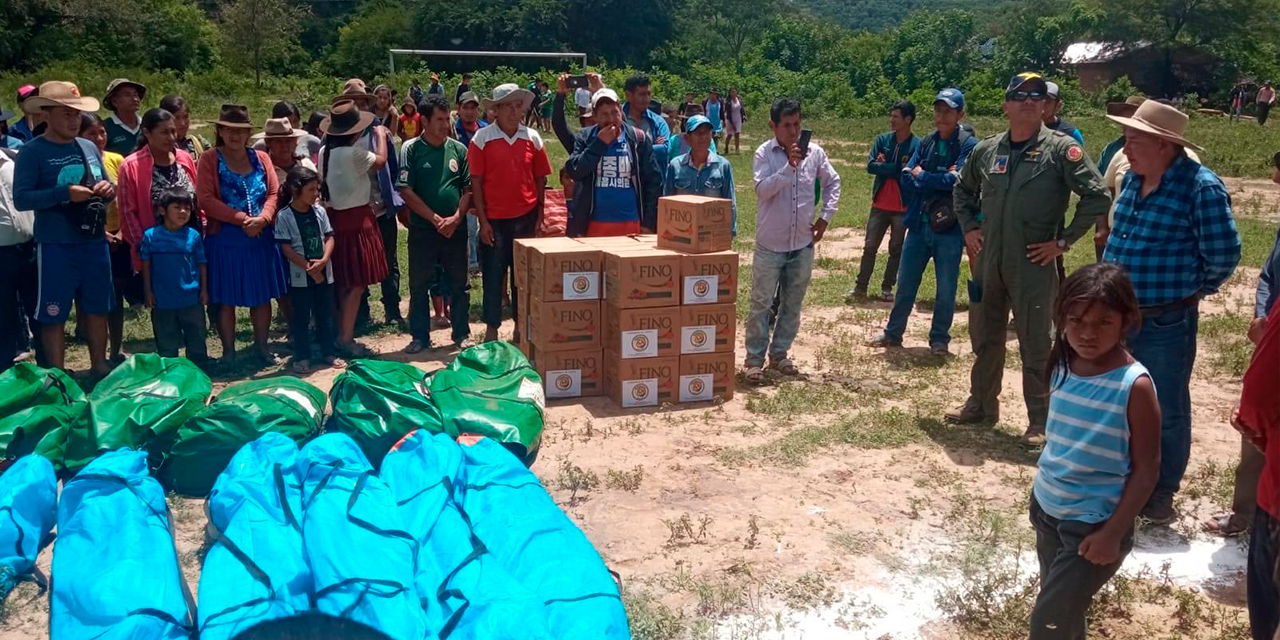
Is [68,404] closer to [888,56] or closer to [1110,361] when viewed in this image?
[1110,361]

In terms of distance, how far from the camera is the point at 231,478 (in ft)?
13.6

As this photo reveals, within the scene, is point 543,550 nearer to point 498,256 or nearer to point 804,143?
point 804,143

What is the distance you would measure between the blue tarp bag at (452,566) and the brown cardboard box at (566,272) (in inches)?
86.0

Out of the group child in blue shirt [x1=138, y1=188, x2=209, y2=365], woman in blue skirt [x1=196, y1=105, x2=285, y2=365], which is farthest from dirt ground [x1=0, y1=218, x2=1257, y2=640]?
woman in blue skirt [x1=196, y1=105, x2=285, y2=365]

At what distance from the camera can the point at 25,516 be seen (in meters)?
4.33

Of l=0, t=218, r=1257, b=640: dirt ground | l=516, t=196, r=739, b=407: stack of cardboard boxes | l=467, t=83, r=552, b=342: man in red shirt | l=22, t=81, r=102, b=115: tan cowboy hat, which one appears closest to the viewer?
l=0, t=218, r=1257, b=640: dirt ground

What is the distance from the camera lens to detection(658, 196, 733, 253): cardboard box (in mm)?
6445

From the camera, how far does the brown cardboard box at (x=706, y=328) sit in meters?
6.63

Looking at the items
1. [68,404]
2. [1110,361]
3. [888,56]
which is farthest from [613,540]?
[888,56]

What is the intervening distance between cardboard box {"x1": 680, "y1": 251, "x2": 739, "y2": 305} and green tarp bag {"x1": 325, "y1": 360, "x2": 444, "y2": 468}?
1851mm

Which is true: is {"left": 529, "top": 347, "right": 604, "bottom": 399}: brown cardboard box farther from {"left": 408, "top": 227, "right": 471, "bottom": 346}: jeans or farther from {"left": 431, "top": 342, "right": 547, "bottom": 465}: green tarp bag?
{"left": 408, "top": 227, "right": 471, "bottom": 346}: jeans

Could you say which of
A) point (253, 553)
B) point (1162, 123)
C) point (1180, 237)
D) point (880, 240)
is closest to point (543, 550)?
point (253, 553)

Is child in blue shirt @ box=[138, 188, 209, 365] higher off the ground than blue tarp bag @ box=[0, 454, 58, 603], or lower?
higher

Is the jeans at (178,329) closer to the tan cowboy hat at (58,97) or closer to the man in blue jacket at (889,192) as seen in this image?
the tan cowboy hat at (58,97)
